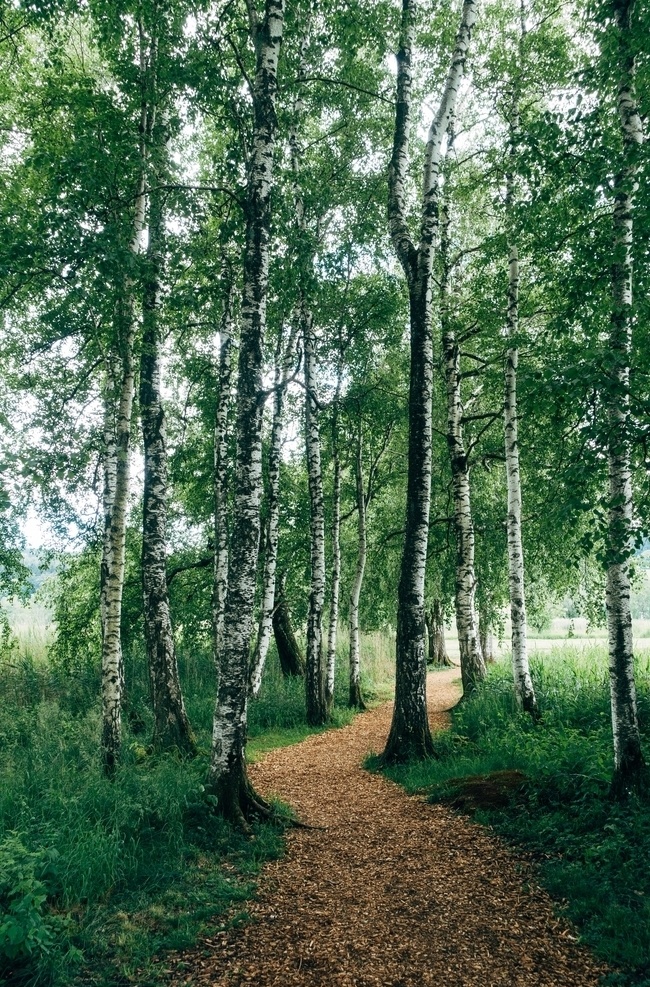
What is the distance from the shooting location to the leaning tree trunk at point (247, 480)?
680 cm

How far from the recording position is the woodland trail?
166 inches

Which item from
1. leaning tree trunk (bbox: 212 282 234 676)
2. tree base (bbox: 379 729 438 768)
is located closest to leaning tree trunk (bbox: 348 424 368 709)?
leaning tree trunk (bbox: 212 282 234 676)

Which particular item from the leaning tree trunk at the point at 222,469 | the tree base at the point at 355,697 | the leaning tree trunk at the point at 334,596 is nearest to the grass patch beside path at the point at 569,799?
the leaning tree trunk at the point at 334,596

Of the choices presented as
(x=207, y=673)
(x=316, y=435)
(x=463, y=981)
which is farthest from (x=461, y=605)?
(x=463, y=981)

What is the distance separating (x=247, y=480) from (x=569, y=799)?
212 inches

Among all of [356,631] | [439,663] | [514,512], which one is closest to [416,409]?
[514,512]

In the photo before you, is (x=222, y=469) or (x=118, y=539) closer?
(x=118, y=539)

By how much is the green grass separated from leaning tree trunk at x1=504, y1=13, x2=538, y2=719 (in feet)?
19.5

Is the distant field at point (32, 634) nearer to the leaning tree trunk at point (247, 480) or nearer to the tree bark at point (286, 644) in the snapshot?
the tree bark at point (286, 644)

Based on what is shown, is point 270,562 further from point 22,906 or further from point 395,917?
point 22,906

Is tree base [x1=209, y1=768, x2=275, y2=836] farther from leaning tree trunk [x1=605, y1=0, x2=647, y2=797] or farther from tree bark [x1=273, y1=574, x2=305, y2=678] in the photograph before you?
tree bark [x1=273, y1=574, x2=305, y2=678]

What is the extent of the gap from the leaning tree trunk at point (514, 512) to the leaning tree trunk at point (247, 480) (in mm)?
5120

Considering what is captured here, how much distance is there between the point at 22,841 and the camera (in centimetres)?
516

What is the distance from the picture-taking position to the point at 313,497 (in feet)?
45.2
